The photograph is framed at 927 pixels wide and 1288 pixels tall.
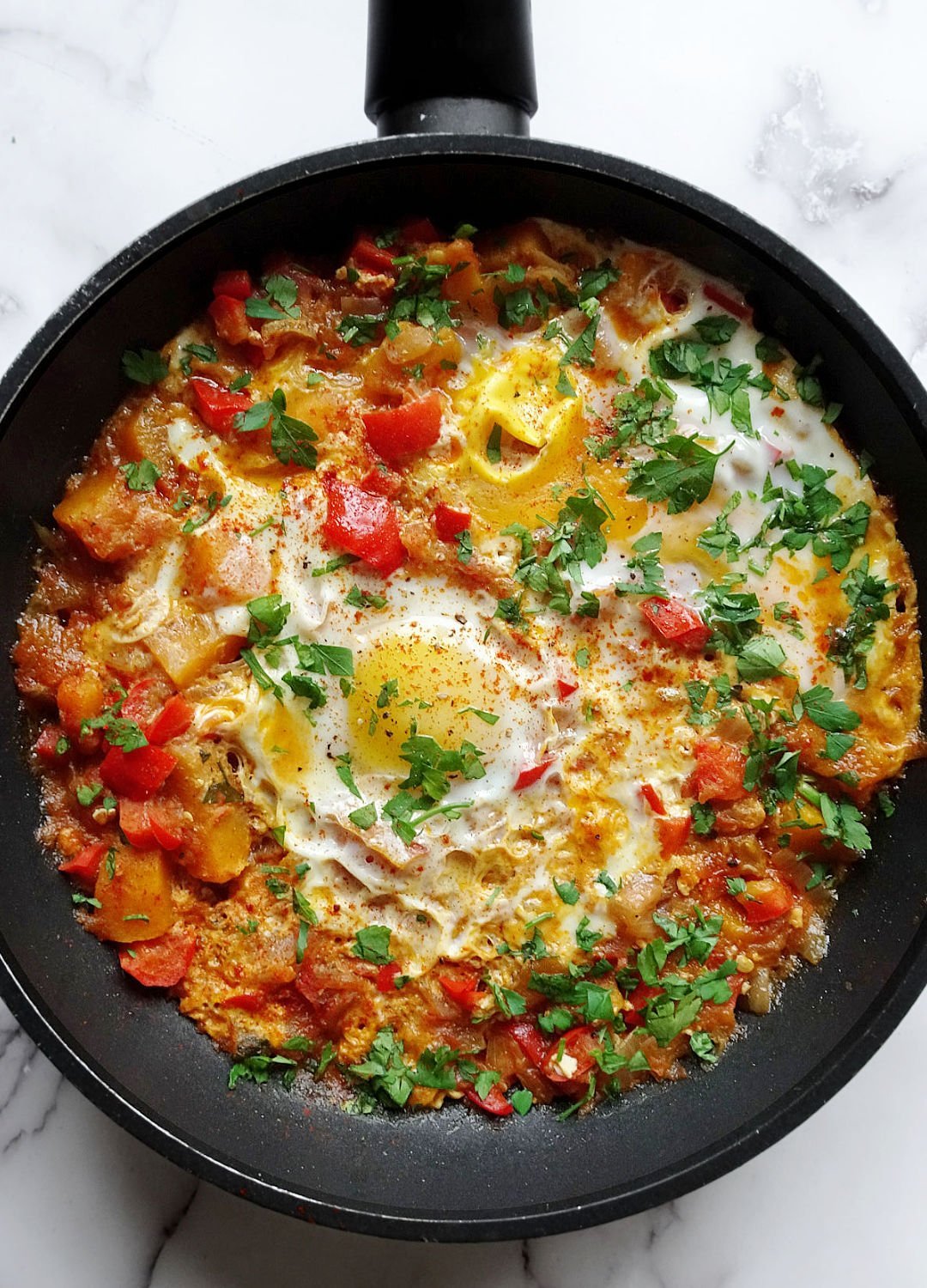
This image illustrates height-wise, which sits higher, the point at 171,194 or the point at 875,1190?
the point at 171,194

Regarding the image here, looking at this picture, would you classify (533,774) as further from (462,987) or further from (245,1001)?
(245,1001)

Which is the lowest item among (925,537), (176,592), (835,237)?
(176,592)

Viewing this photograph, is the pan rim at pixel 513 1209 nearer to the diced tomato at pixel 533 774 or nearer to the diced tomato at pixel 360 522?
the diced tomato at pixel 360 522

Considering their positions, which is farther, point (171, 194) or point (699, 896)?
point (171, 194)

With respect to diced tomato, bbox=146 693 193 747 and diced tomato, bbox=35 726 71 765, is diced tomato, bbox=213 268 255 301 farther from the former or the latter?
diced tomato, bbox=35 726 71 765

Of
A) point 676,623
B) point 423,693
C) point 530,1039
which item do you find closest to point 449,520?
point 423,693

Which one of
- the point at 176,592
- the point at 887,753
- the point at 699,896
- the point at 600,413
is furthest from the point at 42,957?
the point at 887,753

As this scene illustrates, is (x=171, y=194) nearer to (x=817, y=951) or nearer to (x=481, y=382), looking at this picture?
(x=481, y=382)

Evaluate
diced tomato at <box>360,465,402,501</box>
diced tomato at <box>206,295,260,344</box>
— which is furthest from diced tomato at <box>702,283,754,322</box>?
diced tomato at <box>206,295,260,344</box>
